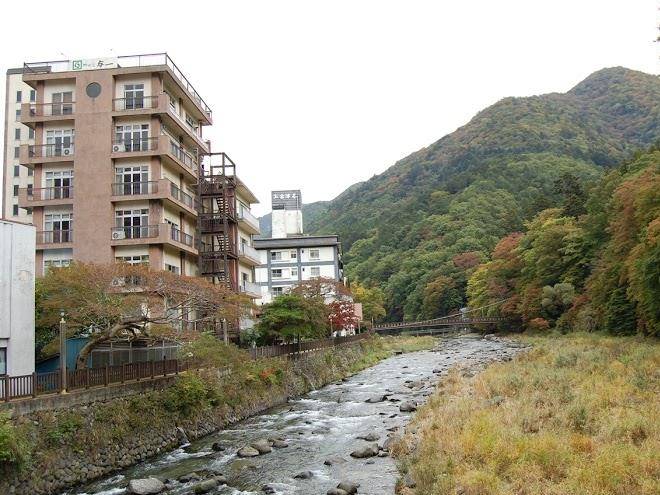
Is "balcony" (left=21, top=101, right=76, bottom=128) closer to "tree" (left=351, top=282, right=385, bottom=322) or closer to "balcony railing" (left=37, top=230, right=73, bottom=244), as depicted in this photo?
"balcony railing" (left=37, top=230, right=73, bottom=244)

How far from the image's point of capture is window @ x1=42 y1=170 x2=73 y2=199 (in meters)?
36.2

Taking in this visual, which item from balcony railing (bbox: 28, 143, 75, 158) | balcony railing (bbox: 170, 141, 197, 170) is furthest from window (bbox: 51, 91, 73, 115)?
balcony railing (bbox: 170, 141, 197, 170)

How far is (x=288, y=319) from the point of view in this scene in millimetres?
41000

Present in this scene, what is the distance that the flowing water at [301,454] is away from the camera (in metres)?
17.0

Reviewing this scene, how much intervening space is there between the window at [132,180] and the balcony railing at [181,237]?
2.88 m

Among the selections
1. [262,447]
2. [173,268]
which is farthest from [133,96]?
[262,447]

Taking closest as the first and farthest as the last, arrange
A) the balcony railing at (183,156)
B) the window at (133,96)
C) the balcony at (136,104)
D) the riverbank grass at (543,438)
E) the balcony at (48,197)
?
the riverbank grass at (543,438)
the balcony at (136,104)
the window at (133,96)
the balcony at (48,197)
the balcony railing at (183,156)

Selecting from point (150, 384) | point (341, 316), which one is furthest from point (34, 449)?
point (341, 316)

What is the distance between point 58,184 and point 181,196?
7.20 metres

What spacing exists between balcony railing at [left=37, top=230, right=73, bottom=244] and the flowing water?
16057mm

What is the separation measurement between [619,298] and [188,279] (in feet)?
138

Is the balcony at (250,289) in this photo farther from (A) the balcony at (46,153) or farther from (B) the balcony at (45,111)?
(B) the balcony at (45,111)

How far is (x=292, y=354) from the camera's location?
3972 cm

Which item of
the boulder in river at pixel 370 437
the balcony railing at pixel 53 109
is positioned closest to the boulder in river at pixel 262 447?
the boulder in river at pixel 370 437
